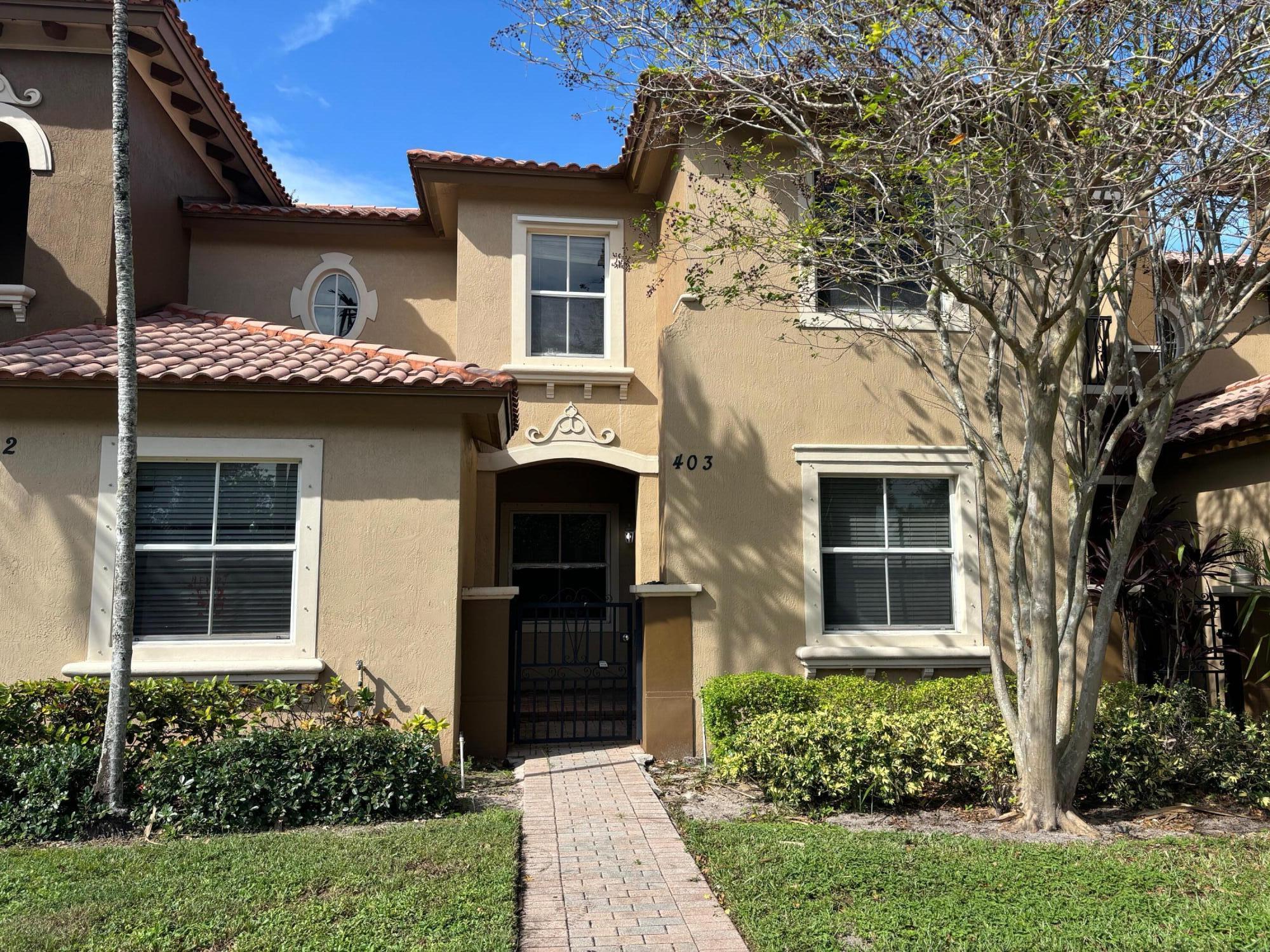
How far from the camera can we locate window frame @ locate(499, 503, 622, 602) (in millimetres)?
14031

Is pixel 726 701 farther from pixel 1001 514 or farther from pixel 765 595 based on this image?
pixel 1001 514

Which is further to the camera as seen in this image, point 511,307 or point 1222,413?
point 511,307

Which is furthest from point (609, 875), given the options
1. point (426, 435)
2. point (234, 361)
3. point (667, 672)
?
point (234, 361)

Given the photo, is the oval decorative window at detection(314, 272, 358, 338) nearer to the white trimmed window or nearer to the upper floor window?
the white trimmed window

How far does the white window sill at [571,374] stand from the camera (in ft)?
37.9

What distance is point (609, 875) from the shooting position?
5.81 metres

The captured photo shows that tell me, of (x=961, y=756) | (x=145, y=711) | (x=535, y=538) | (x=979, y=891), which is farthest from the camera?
(x=535, y=538)

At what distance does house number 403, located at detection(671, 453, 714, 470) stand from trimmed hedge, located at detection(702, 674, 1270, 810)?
106 inches

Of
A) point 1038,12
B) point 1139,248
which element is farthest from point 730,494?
point 1038,12

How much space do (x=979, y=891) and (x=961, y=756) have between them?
88.2 inches

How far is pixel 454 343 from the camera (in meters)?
12.4

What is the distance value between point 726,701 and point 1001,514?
3858 millimetres

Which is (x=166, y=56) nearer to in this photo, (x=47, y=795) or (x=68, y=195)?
(x=68, y=195)

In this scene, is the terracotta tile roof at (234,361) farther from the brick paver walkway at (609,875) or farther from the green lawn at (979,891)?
the green lawn at (979,891)
